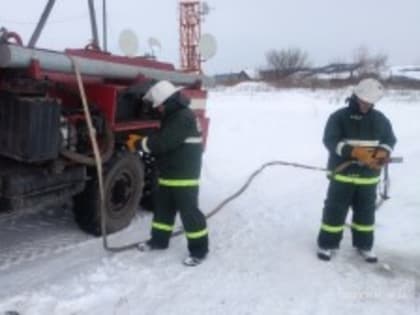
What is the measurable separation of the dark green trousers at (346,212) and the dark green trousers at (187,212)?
1.06 meters

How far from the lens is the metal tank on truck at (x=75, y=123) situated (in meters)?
4.36

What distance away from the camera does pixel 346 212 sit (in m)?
5.38

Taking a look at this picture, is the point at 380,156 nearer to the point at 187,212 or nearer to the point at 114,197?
the point at 187,212

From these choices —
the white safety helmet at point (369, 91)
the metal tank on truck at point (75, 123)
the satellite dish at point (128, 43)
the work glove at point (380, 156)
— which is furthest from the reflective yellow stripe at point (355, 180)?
the satellite dish at point (128, 43)

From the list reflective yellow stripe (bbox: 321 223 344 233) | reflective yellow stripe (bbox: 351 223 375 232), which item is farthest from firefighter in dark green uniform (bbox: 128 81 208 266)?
reflective yellow stripe (bbox: 351 223 375 232)

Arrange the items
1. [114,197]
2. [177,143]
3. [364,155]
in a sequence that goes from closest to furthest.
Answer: [177,143] < [364,155] < [114,197]

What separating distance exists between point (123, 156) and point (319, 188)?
353 centimetres

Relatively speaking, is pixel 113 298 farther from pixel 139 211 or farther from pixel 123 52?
pixel 123 52

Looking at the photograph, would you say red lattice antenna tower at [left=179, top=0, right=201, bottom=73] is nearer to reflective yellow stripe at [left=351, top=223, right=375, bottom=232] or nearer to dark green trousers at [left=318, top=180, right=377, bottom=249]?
dark green trousers at [left=318, top=180, right=377, bottom=249]

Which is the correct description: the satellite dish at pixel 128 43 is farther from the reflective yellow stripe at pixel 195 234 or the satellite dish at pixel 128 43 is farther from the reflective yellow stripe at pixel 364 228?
the reflective yellow stripe at pixel 364 228

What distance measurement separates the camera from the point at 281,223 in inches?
258

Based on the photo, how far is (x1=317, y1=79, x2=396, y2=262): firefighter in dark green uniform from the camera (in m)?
5.16

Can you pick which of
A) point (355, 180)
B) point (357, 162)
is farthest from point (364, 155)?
point (355, 180)

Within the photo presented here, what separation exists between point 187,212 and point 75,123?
1.19m
